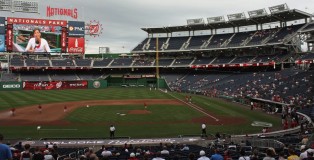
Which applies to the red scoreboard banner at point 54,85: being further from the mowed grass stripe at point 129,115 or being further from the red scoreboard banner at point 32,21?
the mowed grass stripe at point 129,115

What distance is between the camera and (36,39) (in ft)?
244

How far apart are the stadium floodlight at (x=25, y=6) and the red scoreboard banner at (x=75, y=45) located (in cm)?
1196

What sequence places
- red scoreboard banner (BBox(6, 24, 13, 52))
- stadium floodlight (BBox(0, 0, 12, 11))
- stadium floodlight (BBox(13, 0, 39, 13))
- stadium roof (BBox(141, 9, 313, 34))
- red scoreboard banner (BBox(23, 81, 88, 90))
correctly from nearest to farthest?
stadium roof (BBox(141, 9, 313, 34)), red scoreboard banner (BBox(6, 24, 13, 52)), red scoreboard banner (BBox(23, 81, 88, 90)), stadium floodlight (BBox(0, 0, 12, 11)), stadium floodlight (BBox(13, 0, 39, 13))

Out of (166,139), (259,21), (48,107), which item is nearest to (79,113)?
(48,107)

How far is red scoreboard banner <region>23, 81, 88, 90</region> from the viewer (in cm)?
7425

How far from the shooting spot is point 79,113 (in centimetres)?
3716

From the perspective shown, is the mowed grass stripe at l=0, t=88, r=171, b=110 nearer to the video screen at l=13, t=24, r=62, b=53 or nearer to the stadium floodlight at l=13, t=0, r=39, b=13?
the video screen at l=13, t=24, r=62, b=53

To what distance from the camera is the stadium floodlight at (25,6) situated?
7927cm

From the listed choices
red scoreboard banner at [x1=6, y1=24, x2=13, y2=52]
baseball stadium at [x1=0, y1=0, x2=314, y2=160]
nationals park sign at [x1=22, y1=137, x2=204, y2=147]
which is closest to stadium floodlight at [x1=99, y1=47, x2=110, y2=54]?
baseball stadium at [x1=0, y1=0, x2=314, y2=160]

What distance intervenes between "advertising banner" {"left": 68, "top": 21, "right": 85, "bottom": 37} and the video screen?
10.9 ft

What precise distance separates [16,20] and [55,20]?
8252 millimetres

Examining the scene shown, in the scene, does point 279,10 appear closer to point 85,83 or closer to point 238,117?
point 238,117

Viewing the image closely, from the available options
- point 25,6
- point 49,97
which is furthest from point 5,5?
point 49,97

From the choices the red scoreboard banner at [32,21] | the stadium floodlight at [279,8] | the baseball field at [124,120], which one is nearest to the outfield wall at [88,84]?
the red scoreboard banner at [32,21]
